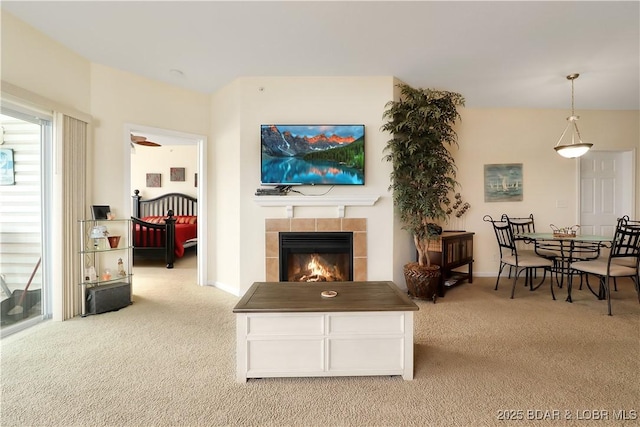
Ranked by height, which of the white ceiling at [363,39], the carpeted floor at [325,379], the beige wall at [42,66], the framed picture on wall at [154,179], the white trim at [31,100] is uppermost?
the white ceiling at [363,39]

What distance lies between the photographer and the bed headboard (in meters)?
7.17

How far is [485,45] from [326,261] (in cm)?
286

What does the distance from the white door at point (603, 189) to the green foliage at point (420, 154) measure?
3.14 meters

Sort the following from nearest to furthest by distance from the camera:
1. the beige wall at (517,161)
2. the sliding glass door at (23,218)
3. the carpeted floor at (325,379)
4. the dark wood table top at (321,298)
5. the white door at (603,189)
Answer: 1. the carpeted floor at (325,379)
2. the dark wood table top at (321,298)
3. the sliding glass door at (23,218)
4. the beige wall at (517,161)
5. the white door at (603,189)

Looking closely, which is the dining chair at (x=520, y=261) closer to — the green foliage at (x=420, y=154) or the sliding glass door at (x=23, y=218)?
the green foliage at (x=420, y=154)

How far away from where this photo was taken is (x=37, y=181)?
9.18 ft

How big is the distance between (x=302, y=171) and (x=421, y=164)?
139 centimetres

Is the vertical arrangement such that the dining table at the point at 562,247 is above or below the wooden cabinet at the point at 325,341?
above

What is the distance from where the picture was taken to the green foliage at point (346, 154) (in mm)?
3432

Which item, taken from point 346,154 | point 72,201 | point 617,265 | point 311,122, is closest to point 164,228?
point 72,201

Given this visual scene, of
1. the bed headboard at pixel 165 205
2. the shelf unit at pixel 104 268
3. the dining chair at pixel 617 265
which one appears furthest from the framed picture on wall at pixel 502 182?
the bed headboard at pixel 165 205

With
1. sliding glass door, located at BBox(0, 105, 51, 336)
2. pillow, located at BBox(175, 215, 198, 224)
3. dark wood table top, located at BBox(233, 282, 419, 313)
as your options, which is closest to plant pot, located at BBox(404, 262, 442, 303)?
dark wood table top, located at BBox(233, 282, 419, 313)

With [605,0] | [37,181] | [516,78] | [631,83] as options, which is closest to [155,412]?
[37,181]

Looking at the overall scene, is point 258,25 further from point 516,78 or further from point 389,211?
point 516,78
